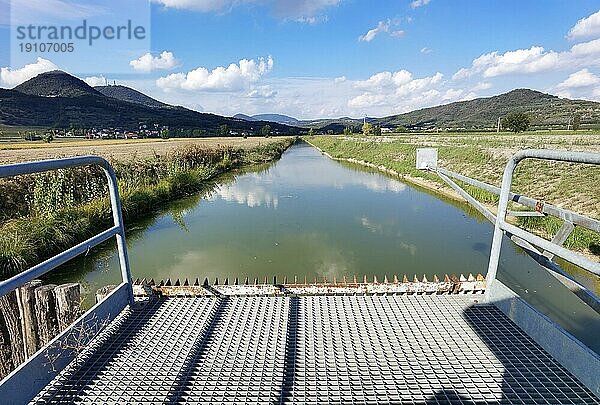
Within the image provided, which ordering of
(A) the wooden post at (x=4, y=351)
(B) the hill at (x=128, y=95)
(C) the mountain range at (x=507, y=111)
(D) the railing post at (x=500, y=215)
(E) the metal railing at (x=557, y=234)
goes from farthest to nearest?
(B) the hill at (x=128, y=95), (C) the mountain range at (x=507, y=111), (A) the wooden post at (x=4, y=351), (D) the railing post at (x=500, y=215), (E) the metal railing at (x=557, y=234)

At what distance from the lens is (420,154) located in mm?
4914

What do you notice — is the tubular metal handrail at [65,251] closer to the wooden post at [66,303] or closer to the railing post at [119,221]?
the railing post at [119,221]

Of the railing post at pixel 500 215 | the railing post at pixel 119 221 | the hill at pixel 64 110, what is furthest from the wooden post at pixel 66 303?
the hill at pixel 64 110

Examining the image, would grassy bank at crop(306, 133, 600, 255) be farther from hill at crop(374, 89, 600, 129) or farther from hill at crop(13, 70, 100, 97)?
hill at crop(13, 70, 100, 97)

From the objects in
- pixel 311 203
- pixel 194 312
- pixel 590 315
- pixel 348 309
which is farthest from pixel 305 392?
pixel 311 203

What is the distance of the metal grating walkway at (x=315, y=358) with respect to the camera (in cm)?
182

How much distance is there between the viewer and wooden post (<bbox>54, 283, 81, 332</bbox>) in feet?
8.41

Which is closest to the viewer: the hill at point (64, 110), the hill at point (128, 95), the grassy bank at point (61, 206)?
the grassy bank at point (61, 206)

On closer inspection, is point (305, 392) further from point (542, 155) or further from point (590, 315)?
point (590, 315)

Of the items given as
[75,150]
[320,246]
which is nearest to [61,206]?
[320,246]

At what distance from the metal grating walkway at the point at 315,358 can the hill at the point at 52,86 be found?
9894 centimetres

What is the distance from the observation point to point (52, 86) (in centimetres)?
9094

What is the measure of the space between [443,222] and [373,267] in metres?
5.13

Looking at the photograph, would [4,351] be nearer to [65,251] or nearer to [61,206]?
[65,251]
